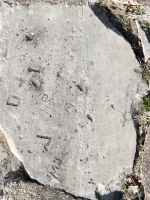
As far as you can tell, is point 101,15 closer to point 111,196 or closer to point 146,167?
point 146,167

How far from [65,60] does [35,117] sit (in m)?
0.56

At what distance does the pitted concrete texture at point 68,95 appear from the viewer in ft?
12.5

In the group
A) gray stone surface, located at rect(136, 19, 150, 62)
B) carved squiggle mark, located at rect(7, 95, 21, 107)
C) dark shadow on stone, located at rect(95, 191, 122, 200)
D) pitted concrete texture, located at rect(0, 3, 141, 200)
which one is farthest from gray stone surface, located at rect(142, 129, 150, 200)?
carved squiggle mark, located at rect(7, 95, 21, 107)

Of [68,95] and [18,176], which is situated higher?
[68,95]

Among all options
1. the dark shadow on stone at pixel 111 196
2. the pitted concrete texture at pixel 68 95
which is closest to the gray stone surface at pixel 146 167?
the pitted concrete texture at pixel 68 95

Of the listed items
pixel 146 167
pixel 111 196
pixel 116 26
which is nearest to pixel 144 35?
pixel 116 26

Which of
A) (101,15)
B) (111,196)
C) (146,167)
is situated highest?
(101,15)

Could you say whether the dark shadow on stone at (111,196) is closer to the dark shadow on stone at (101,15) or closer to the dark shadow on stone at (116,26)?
the dark shadow on stone at (116,26)

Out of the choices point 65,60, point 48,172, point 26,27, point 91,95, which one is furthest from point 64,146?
point 26,27

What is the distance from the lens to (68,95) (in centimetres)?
385

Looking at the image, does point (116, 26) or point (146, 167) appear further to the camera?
point (116, 26)

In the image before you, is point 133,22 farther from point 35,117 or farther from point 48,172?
point 48,172

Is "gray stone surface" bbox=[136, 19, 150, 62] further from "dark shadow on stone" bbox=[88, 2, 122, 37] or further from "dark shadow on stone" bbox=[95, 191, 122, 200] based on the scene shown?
"dark shadow on stone" bbox=[95, 191, 122, 200]

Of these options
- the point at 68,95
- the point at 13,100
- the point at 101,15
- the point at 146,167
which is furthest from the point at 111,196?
the point at 101,15
